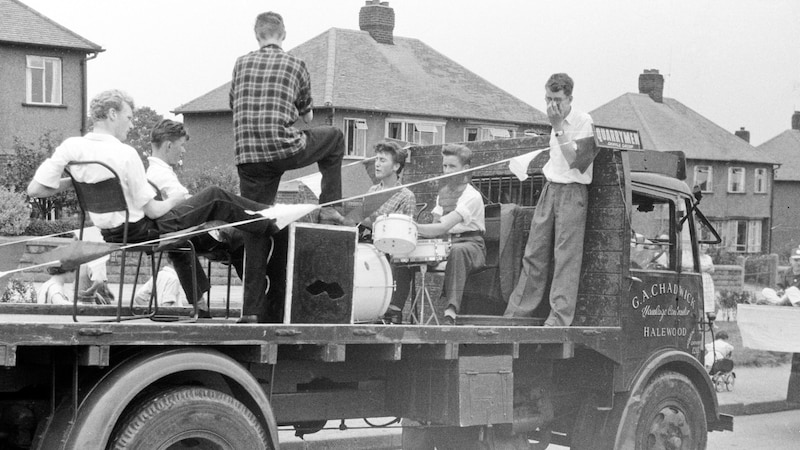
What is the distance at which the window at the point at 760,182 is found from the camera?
63562mm

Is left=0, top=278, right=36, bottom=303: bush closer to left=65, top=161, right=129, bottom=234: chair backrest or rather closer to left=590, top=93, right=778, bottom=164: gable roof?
left=65, top=161, right=129, bottom=234: chair backrest

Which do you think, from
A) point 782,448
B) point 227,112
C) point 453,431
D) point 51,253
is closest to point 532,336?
point 453,431

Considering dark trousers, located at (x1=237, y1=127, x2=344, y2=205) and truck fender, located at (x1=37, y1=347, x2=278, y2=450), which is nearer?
truck fender, located at (x1=37, y1=347, x2=278, y2=450)

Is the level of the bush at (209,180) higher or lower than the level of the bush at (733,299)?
higher

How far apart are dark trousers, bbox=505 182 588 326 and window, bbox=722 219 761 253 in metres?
57.6

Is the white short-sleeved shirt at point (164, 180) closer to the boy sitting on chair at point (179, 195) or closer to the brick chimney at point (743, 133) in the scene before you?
the boy sitting on chair at point (179, 195)

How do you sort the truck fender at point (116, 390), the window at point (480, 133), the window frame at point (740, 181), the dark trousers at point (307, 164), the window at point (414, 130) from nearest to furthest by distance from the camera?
1. the truck fender at point (116, 390)
2. the dark trousers at point (307, 164)
3. the window at point (414, 130)
4. the window at point (480, 133)
5. the window frame at point (740, 181)

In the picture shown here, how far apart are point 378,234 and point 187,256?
1238 mm

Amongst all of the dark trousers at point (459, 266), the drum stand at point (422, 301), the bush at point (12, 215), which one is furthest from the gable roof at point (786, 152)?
the dark trousers at point (459, 266)

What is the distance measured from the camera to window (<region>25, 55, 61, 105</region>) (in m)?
35.9

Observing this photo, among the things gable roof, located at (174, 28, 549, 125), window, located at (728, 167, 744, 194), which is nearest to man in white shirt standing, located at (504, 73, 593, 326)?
gable roof, located at (174, 28, 549, 125)

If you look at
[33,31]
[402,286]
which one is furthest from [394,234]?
[33,31]

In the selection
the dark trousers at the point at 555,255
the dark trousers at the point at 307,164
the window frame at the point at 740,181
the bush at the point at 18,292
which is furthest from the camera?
the window frame at the point at 740,181

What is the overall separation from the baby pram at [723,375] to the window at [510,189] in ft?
16.9
